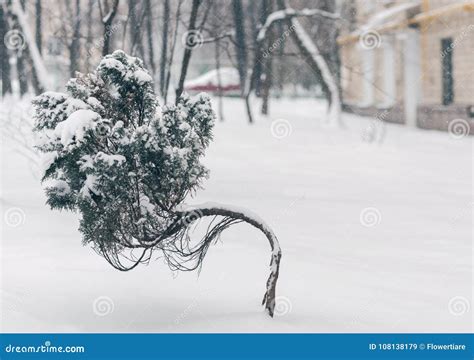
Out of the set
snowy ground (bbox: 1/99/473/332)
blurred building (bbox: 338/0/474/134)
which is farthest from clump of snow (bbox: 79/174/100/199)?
blurred building (bbox: 338/0/474/134)

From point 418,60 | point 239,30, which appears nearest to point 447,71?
point 418,60

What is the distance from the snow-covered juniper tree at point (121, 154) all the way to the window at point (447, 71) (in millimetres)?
19807

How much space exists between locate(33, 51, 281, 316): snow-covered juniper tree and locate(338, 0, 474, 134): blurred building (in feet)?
51.7

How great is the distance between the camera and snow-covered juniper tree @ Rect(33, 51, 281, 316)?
5523 mm

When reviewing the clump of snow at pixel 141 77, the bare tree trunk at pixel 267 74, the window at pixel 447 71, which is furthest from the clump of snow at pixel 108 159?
the window at pixel 447 71

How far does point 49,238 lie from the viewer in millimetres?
8859

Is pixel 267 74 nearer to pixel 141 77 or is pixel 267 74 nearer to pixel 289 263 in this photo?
pixel 289 263

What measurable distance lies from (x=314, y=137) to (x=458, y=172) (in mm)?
4347

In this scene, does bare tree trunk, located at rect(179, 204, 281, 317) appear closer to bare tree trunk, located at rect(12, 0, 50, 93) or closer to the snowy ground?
the snowy ground

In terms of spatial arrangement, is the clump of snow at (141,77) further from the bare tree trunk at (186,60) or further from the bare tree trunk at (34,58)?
the bare tree trunk at (34,58)

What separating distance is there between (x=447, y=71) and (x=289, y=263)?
59.2 ft

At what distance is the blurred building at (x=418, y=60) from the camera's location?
23141mm

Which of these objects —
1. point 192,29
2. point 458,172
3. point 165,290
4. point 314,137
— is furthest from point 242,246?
point 314,137

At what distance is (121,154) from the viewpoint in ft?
18.3
